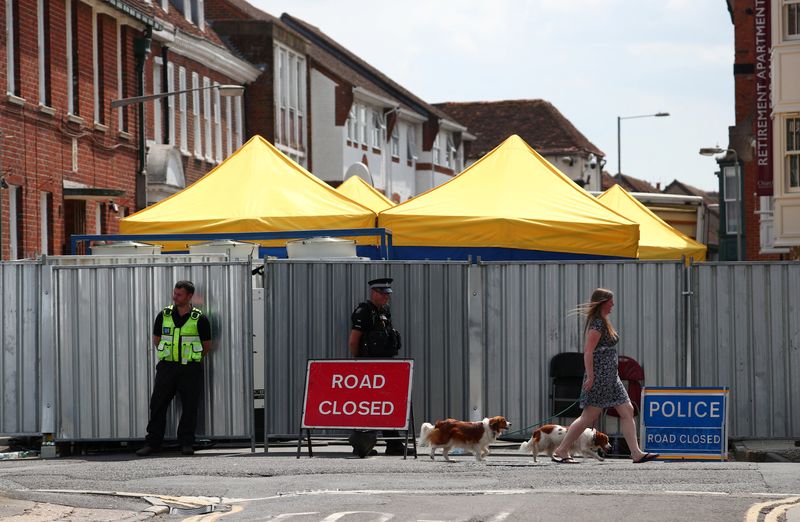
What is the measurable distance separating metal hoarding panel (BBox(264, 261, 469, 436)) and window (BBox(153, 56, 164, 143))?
94.0 feet

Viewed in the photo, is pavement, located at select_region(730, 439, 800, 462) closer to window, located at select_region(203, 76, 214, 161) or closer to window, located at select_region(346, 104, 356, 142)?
window, located at select_region(203, 76, 214, 161)

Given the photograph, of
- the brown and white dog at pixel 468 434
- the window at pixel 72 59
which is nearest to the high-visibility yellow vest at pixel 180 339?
the brown and white dog at pixel 468 434

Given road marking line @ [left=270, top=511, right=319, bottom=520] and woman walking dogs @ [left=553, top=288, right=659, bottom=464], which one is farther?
woman walking dogs @ [left=553, top=288, right=659, bottom=464]

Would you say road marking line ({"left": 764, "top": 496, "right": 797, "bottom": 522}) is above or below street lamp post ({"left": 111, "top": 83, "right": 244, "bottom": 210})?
below

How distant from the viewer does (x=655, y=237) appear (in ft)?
95.5

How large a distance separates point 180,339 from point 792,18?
75.4ft

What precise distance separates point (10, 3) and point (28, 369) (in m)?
18.1

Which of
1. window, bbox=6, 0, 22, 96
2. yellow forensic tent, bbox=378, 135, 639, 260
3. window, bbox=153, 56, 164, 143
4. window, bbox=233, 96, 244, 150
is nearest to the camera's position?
yellow forensic tent, bbox=378, 135, 639, 260

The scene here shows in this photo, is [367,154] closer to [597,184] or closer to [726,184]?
[726,184]

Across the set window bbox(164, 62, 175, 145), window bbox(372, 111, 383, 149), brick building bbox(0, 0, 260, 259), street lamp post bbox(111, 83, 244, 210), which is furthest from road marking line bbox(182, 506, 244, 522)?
window bbox(372, 111, 383, 149)

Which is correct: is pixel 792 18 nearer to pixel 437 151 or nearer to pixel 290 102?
pixel 290 102

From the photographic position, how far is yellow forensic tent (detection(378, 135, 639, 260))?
2106cm

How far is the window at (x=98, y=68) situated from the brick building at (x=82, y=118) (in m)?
0.02

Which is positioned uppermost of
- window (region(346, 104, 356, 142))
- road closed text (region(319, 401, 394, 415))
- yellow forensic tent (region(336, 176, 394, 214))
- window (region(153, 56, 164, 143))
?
window (region(346, 104, 356, 142))
